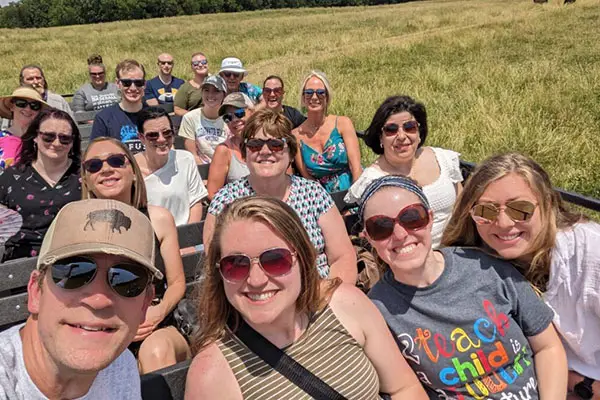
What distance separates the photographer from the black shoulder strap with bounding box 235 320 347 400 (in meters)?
1.69

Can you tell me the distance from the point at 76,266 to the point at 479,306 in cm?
151

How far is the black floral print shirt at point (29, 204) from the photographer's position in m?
3.32

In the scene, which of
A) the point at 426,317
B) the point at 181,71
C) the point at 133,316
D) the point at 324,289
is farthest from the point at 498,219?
the point at 181,71

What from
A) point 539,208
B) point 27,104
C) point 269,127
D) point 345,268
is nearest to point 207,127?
point 27,104

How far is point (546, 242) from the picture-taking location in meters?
2.20

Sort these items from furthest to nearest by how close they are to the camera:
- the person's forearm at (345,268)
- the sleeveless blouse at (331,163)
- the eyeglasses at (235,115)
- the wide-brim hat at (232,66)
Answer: the wide-brim hat at (232,66) < the eyeglasses at (235,115) < the sleeveless blouse at (331,163) < the person's forearm at (345,268)

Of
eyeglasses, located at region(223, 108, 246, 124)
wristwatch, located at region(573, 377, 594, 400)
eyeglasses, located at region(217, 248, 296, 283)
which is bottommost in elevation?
wristwatch, located at region(573, 377, 594, 400)

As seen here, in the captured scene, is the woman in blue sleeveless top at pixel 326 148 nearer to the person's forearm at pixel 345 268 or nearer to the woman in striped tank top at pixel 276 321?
the person's forearm at pixel 345 268

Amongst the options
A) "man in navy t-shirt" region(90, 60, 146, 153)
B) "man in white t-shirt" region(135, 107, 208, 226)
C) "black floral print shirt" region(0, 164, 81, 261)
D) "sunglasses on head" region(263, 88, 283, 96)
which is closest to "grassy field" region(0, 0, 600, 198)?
"sunglasses on head" region(263, 88, 283, 96)

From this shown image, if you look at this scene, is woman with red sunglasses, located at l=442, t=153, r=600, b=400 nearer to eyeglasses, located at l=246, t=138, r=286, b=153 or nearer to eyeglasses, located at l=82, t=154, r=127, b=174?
eyeglasses, located at l=246, t=138, r=286, b=153

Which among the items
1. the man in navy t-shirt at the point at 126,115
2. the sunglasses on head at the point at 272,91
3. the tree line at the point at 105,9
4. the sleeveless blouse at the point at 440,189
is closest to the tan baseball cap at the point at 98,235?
the sleeveless blouse at the point at 440,189

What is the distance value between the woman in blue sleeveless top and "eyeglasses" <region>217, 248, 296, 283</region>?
273cm

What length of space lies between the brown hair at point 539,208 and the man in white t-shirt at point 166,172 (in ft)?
7.13

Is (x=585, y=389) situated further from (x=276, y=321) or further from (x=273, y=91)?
(x=273, y=91)
